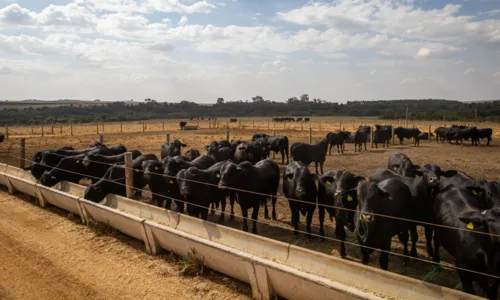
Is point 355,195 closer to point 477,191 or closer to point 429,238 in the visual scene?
point 429,238

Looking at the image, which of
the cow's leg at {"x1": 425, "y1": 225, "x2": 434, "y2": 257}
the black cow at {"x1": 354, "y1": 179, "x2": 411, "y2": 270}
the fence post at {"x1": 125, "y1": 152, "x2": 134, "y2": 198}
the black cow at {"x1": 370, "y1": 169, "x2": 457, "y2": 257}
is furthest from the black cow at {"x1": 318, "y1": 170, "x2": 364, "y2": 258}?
the fence post at {"x1": 125, "y1": 152, "x2": 134, "y2": 198}

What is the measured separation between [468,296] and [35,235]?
828 centimetres

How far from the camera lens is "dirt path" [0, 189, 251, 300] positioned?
5.81m

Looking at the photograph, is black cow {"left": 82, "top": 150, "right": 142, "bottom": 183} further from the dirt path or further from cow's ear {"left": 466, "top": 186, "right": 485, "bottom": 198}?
cow's ear {"left": 466, "top": 186, "right": 485, "bottom": 198}

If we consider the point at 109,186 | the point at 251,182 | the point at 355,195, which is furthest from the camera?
the point at 109,186

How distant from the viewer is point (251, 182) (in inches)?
374

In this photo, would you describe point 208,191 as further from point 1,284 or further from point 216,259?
point 1,284

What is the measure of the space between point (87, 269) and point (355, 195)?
5168 mm

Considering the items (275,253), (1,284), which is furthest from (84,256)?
(275,253)

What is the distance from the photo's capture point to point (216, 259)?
5977 millimetres

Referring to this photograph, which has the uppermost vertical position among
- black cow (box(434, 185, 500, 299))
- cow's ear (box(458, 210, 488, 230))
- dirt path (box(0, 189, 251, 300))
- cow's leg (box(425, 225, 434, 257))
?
cow's ear (box(458, 210, 488, 230))

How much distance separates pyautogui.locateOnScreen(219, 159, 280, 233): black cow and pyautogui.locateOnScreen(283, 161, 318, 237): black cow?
24.4 inches

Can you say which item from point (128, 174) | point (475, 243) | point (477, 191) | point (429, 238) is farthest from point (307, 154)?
point (475, 243)

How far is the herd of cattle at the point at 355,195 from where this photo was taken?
17.7ft
